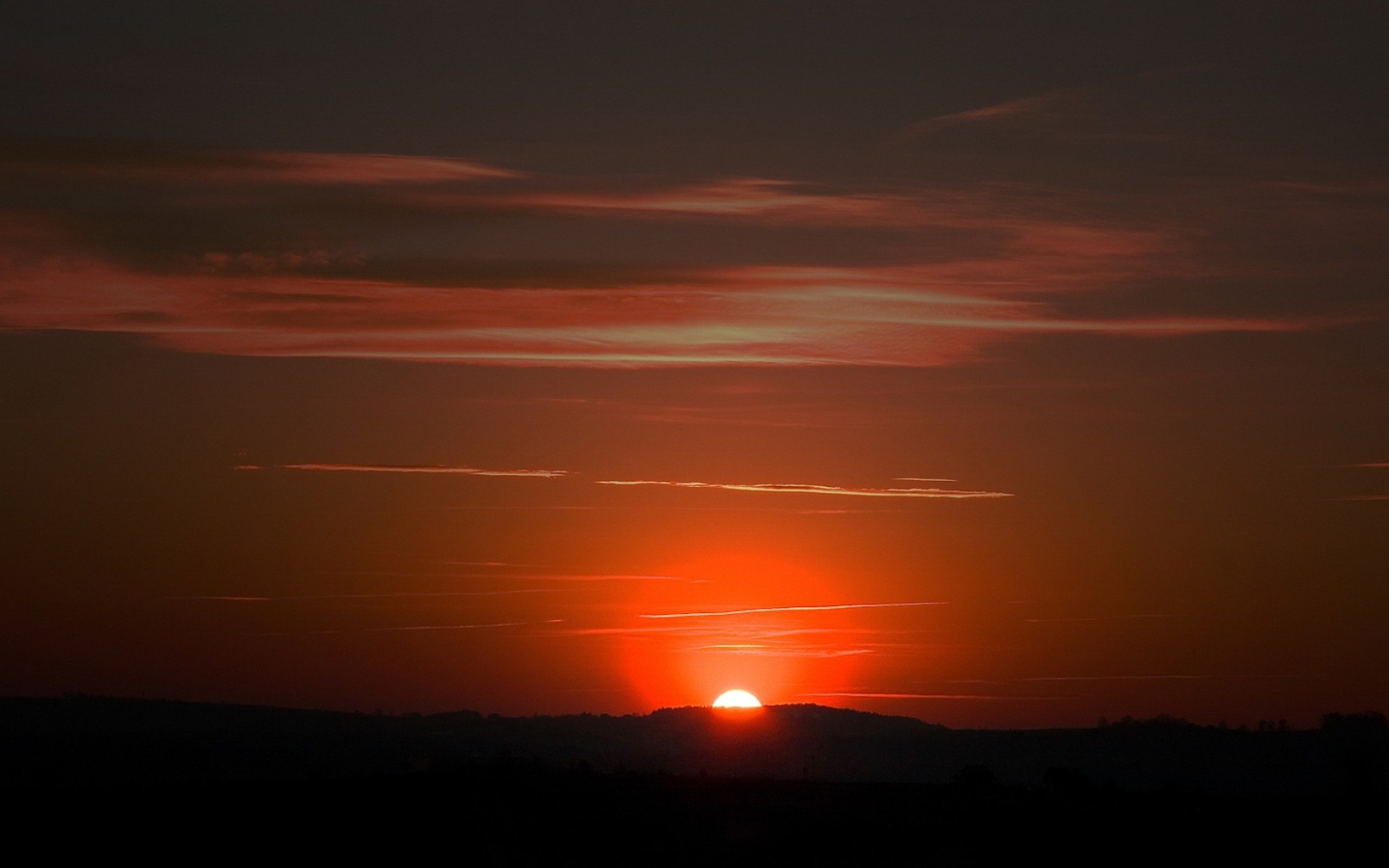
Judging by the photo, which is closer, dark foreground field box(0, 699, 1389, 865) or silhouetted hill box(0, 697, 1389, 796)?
dark foreground field box(0, 699, 1389, 865)

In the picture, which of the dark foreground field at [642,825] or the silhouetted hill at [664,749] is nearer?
the dark foreground field at [642,825]

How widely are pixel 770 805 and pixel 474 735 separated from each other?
358ft

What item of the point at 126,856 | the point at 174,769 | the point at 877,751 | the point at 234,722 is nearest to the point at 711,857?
the point at 126,856

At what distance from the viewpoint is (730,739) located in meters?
167

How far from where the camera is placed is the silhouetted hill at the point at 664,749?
50.1 metres

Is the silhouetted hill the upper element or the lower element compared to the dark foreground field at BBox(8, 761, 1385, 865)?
upper

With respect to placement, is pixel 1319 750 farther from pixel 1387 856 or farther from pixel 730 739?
pixel 1387 856

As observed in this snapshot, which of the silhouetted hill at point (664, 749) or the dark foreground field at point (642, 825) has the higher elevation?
the silhouetted hill at point (664, 749)

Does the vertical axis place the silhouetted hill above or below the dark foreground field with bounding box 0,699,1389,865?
above

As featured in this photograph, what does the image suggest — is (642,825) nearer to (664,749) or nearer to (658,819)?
(658,819)

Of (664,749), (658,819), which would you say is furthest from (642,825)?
(664,749)

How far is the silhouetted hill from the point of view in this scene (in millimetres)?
50094

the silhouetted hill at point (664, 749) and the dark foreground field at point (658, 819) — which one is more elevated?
the silhouetted hill at point (664, 749)

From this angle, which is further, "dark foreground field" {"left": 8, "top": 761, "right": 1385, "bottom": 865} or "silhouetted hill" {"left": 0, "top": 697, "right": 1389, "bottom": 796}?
"silhouetted hill" {"left": 0, "top": 697, "right": 1389, "bottom": 796}
